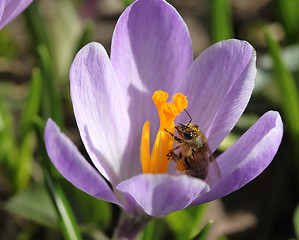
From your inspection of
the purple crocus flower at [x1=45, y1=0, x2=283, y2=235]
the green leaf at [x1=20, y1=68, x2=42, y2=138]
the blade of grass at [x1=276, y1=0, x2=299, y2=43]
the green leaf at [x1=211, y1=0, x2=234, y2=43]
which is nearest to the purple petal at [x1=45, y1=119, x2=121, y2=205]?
the purple crocus flower at [x1=45, y1=0, x2=283, y2=235]

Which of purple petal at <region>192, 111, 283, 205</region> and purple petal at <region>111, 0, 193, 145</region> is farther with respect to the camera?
purple petal at <region>111, 0, 193, 145</region>

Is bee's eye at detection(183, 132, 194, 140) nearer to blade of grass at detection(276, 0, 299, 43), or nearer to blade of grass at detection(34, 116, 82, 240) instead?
→ blade of grass at detection(34, 116, 82, 240)

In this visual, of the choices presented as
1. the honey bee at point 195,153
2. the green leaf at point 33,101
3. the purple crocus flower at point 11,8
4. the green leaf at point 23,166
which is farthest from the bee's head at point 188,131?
the green leaf at point 23,166

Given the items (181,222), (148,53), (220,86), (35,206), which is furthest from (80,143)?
(220,86)

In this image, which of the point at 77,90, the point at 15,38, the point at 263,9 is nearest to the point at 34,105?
the point at 77,90

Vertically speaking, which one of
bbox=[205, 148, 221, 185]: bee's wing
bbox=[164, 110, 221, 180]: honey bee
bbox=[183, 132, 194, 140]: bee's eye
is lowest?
bbox=[205, 148, 221, 185]: bee's wing

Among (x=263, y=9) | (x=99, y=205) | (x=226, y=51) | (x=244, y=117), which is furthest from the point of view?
(x=263, y=9)

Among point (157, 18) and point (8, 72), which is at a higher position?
point (157, 18)

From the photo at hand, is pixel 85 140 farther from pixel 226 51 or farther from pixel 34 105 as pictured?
pixel 34 105
